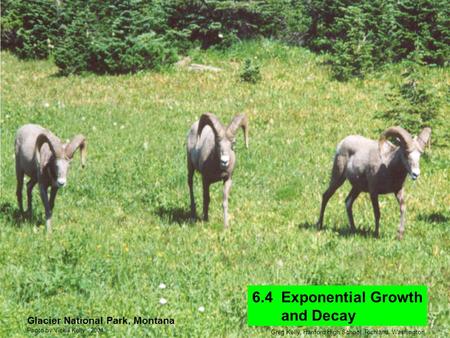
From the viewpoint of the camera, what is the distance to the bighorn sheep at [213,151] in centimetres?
1163

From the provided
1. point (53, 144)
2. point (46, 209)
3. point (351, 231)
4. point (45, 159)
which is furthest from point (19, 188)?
point (351, 231)

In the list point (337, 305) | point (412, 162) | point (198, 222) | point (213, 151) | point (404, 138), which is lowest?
point (198, 222)

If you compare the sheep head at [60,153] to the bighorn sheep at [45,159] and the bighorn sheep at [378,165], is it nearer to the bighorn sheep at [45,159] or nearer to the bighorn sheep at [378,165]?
the bighorn sheep at [45,159]

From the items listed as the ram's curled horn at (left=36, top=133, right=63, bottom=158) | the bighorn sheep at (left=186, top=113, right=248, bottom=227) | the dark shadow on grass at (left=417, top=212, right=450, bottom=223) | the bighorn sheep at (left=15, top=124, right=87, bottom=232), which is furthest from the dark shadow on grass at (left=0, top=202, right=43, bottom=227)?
the dark shadow on grass at (left=417, top=212, right=450, bottom=223)

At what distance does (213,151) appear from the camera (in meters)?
12.3

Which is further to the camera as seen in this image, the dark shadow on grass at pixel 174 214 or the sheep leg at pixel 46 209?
the dark shadow on grass at pixel 174 214

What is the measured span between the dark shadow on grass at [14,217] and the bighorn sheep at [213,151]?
3.26 meters

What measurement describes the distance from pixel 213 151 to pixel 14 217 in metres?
4.44

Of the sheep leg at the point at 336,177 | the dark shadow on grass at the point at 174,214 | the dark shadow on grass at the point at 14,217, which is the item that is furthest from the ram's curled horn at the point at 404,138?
the dark shadow on grass at the point at 14,217

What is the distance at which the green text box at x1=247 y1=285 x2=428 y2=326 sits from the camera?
774 cm

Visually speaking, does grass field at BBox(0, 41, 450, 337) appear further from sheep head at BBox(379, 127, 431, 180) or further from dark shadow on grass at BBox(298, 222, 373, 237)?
sheep head at BBox(379, 127, 431, 180)

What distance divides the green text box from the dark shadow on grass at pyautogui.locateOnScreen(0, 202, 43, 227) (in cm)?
581

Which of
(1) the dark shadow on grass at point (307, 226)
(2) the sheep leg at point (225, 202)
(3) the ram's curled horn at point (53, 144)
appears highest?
(3) the ram's curled horn at point (53, 144)

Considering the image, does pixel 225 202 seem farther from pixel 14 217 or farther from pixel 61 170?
pixel 14 217
